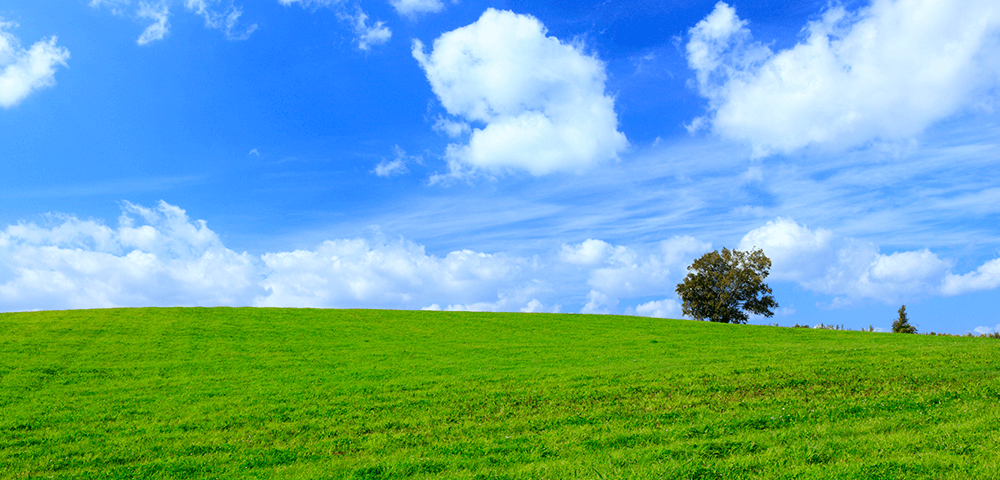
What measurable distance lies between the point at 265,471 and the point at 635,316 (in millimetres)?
50241

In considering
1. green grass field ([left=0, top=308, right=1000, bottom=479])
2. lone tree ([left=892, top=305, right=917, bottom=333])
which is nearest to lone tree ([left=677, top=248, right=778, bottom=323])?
lone tree ([left=892, top=305, right=917, bottom=333])

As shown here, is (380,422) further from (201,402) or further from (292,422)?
(201,402)

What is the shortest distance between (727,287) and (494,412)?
210ft

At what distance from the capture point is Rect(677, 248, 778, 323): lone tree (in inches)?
2852

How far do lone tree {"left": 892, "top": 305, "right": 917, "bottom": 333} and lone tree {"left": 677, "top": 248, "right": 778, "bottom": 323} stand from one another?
1330 cm

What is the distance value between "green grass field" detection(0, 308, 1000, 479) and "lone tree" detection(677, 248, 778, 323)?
40.8m

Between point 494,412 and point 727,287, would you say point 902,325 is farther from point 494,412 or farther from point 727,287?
point 494,412

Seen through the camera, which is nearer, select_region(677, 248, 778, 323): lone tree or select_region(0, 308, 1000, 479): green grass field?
select_region(0, 308, 1000, 479): green grass field

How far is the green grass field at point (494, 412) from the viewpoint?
40.2 feet

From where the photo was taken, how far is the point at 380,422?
677 inches

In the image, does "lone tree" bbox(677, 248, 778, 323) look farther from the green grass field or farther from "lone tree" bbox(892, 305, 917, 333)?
the green grass field

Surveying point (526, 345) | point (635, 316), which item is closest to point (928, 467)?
point (526, 345)

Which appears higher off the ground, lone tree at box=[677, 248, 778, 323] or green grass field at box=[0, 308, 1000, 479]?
lone tree at box=[677, 248, 778, 323]

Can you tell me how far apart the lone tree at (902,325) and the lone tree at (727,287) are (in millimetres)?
13296
